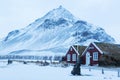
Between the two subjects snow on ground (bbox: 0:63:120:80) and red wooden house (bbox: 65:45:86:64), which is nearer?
snow on ground (bbox: 0:63:120:80)

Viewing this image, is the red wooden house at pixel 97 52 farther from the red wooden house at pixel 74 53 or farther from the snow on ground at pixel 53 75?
the snow on ground at pixel 53 75

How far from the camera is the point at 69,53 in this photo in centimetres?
6172

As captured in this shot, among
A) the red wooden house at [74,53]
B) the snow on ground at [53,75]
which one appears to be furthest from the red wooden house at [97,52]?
the snow on ground at [53,75]

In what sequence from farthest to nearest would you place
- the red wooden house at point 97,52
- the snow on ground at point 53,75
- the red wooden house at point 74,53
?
the red wooden house at point 74,53 → the red wooden house at point 97,52 → the snow on ground at point 53,75

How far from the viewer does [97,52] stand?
52906 mm

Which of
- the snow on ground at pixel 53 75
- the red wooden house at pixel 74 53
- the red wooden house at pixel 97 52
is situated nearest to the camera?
the snow on ground at pixel 53 75

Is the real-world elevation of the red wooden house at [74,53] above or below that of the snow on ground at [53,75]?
above

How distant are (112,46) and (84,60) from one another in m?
5.37

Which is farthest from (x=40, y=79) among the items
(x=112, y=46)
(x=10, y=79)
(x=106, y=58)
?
(x=112, y=46)

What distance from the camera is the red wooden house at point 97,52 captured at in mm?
52191

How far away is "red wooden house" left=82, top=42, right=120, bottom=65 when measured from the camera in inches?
2055

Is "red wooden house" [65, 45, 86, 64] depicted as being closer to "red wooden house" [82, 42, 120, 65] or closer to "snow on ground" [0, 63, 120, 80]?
"red wooden house" [82, 42, 120, 65]

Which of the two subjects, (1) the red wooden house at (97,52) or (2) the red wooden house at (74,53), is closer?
(1) the red wooden house at (97,52)

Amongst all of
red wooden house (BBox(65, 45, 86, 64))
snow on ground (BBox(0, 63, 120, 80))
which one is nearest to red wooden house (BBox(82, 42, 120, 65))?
red wooden house (BBox(65, 45, 86, 64))
